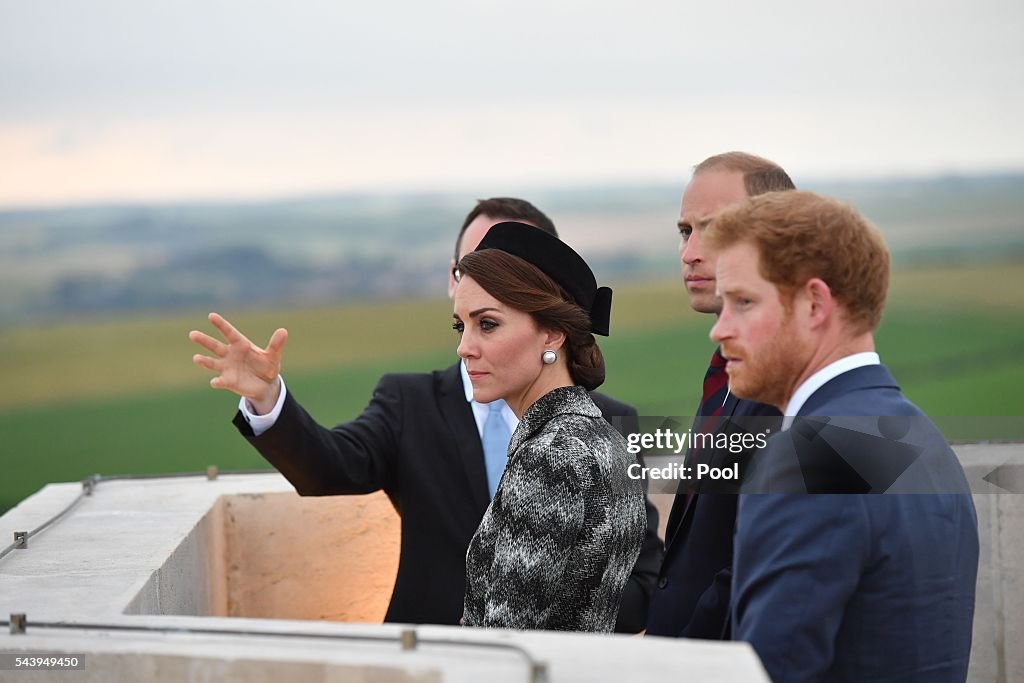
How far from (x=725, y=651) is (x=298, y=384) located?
1672 cm

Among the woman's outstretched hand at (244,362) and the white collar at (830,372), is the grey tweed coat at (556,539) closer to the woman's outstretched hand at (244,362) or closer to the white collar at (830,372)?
the white collar at (830,372)

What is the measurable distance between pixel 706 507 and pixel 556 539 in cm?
32

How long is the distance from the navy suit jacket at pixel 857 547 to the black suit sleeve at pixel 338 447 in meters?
1.19

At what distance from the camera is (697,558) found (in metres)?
1.89

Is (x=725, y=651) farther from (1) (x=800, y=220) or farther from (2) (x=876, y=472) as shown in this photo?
(1) (x=800, y=220)

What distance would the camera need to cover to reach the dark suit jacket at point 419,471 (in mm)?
2475

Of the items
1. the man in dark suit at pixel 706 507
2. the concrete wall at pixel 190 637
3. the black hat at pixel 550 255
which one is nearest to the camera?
the concrete wall at pixel 190 637

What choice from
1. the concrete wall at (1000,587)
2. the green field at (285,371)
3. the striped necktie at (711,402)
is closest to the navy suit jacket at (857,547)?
the striped necktie at (711,402)

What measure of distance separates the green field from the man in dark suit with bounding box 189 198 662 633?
1244cm

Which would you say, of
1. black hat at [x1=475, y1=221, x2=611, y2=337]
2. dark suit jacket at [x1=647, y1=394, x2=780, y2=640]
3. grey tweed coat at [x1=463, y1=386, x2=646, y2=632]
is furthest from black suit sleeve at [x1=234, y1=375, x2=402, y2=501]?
dark suit jacket at [x1=647, y1=394, x2=780, y2=640]

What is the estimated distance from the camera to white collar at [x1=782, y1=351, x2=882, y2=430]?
1.53m

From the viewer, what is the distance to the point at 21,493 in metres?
13.8

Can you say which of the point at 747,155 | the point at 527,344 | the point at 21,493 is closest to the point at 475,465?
the point at 527,344

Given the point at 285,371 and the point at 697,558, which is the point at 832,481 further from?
the point at 285,371
